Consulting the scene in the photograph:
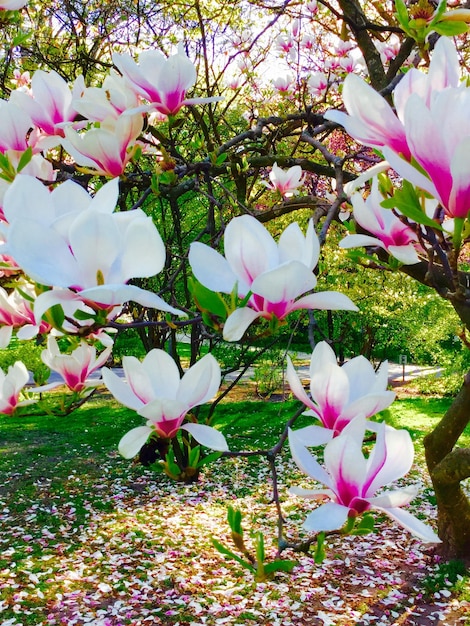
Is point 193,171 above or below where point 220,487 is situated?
above

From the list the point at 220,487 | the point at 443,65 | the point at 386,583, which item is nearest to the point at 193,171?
the point at 443,65

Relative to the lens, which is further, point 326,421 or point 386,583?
point 386,583

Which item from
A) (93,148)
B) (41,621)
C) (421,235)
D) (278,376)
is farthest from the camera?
(278,376)

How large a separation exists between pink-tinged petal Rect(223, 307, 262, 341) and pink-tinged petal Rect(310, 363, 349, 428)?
10 cm

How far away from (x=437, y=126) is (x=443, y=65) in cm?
16

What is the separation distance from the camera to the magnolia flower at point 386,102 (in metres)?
0.60

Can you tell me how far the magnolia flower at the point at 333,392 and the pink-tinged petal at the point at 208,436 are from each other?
86mm

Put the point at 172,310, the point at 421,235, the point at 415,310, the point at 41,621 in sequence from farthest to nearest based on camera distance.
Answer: the point at 415,310 → the point at 41,621 → the point at 421,235 → the point at 172,310

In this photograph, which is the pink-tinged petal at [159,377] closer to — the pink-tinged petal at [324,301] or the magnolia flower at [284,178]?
the pink-tinged petal at [324,301]

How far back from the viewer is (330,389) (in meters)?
0.68

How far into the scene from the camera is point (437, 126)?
52cm

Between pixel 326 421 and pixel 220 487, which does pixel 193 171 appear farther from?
pixel 220 487

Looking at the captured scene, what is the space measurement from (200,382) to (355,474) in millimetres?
196

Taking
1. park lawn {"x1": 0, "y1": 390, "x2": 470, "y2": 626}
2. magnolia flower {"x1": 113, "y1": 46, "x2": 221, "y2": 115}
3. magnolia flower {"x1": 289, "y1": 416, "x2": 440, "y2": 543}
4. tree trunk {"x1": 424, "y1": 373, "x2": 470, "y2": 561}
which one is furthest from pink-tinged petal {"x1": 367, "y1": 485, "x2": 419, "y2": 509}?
park lawn {"x1": 0, "y1": 390, "x2": 470, "y2": 626}
